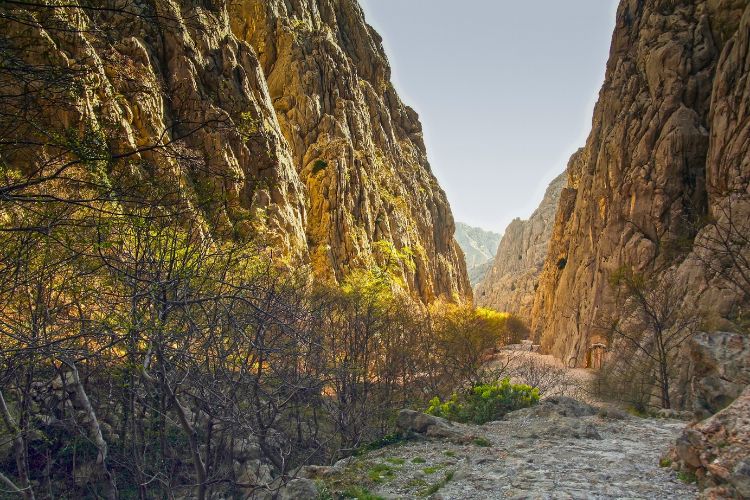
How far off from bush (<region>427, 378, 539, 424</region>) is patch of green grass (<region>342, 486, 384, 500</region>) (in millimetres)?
8270

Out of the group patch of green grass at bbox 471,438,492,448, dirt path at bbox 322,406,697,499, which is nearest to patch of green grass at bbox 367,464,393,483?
dirt path at bbox 322,406,697,499

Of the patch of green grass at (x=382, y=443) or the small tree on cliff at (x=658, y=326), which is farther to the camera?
the small tree on cliff at (x=658, y=326)

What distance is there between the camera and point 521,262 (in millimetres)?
131500

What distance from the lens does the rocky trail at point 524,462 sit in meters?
8.23

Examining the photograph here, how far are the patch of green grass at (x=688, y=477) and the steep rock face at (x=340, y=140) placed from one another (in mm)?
37490

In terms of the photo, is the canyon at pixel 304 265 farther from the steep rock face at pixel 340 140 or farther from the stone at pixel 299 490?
the steep rock face at pixel 340 140

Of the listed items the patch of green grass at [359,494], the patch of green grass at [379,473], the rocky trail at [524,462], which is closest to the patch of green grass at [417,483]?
the rocky trail at [524,462]

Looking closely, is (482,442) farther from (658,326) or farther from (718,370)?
(658,326)

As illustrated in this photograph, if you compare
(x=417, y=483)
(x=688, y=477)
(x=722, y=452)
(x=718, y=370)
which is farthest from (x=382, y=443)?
(x=718, y=370)

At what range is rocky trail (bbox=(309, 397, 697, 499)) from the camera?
8.23 meters

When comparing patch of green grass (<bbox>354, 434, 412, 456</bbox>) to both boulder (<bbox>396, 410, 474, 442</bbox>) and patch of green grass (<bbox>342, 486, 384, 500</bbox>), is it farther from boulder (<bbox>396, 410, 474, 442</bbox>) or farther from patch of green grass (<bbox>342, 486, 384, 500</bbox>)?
patch of green grass (<bbox>342, 486, 384, 500</bbox>)

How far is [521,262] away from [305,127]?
97227 millimetres

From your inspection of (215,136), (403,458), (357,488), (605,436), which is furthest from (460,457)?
(215,136)

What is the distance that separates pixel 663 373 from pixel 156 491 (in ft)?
69.7
